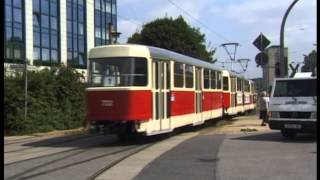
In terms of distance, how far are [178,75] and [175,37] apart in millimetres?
38469

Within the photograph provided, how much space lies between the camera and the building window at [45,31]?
6122 centimetres

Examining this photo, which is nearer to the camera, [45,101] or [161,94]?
[161,94]

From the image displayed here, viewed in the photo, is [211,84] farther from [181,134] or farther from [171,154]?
[171,154]

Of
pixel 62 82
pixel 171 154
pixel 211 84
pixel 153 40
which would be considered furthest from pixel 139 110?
pixel 153 40

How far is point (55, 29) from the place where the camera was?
212ft

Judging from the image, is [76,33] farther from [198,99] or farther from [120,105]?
[120,105]

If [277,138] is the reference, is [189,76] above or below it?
above

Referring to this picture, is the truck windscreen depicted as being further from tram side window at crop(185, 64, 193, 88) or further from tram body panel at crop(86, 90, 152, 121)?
tram body panel at crop(86, 90, 152, 121)

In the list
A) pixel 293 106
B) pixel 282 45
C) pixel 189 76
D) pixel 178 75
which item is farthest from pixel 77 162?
pixel 282 45

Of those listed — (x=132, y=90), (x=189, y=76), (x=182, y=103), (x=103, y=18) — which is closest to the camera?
(x=132, y=90)

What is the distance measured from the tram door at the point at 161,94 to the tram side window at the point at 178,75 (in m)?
0.75

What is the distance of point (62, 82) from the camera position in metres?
31.4

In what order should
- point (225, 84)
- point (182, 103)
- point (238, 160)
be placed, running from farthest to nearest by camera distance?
point (225, 84) → point (182, 103) → point (238, 160)

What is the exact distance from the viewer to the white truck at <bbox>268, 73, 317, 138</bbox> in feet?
66.4
